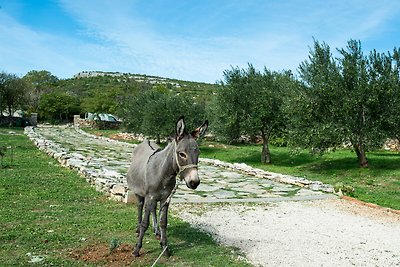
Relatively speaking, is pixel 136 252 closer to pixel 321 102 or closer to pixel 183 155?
pixel 183 155

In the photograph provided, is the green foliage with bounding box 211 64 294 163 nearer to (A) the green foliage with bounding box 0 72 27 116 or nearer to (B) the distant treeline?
(B) the distant treeline

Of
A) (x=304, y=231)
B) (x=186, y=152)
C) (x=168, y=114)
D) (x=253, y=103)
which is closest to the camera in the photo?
(x=186, y=152)

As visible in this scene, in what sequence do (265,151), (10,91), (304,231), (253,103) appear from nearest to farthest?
(304,231), (253,103), (265,151), (10,91)

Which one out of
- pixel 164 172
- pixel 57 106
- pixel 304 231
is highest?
pixel 57 106

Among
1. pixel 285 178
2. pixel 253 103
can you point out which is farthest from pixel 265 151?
pixel 285 178

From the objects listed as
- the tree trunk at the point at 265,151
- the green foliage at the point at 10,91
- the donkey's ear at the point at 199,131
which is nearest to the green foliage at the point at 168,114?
the tree trunk at the point at 265,151

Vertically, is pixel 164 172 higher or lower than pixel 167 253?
higher

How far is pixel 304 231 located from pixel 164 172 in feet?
12.7

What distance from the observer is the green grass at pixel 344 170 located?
1426cm

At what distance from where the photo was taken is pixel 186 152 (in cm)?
571

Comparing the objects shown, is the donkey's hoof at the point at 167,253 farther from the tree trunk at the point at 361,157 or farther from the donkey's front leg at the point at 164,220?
the tree trunk at the point at 361,157

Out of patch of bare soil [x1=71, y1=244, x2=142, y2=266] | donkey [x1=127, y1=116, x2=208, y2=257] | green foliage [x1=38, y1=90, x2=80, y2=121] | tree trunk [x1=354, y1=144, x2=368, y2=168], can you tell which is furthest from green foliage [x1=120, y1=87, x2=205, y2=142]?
green foliage [x1=38, y1=90, x2=80, y2=121]

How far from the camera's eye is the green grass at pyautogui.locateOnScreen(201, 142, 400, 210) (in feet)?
46.8

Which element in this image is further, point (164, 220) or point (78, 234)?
point (78, 234)
